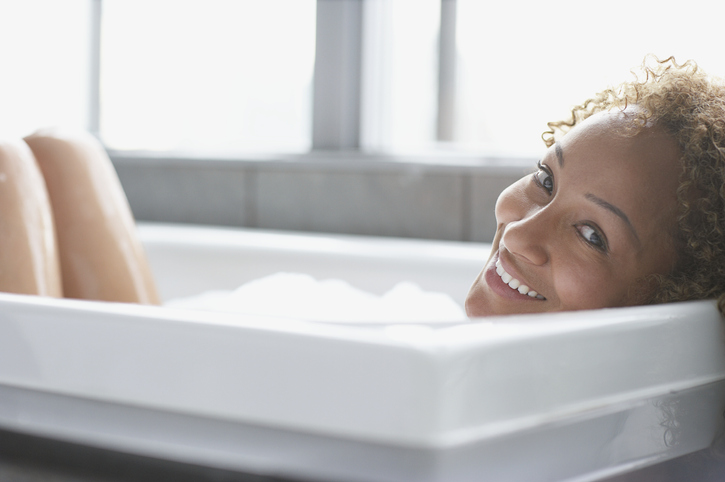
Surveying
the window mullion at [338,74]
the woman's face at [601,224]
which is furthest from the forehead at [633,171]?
the window mullion at [338,74]

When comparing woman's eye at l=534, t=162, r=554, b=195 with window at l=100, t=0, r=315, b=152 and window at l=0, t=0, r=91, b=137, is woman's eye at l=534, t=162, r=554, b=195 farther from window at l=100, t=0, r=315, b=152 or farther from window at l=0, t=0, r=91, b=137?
window at l=0, t=0, r=91, b=137

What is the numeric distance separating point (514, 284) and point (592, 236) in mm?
116

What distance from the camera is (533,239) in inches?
33.8

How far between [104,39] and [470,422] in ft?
7.83

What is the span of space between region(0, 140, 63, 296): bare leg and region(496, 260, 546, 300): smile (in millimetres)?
612

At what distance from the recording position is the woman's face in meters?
0.82

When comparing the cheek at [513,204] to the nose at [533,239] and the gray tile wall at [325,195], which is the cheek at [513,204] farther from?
the gray tile wall at [325,195]

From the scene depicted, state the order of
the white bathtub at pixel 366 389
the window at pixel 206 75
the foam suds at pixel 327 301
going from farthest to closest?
1. the window at pixel 206 75
2. the foam suds at pixel 327 301
3. the white bathtub at pixel 366 389

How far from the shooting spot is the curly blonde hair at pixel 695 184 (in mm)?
810

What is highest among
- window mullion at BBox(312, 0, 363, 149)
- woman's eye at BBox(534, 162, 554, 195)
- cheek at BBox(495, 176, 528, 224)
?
window mullion at BBox(312, 0, 363, 149)

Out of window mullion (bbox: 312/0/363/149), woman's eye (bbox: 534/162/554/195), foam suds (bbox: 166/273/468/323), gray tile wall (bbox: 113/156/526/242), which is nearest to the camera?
woman's eye (bbox: 534/162/554/195)

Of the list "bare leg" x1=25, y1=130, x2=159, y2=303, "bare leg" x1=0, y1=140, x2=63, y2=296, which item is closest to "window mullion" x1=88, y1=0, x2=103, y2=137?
"bare leg" x1=25, y1=130, x2=159, y2=303

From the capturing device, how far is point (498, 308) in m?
0.93

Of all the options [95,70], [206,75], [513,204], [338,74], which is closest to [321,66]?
[338,74]
